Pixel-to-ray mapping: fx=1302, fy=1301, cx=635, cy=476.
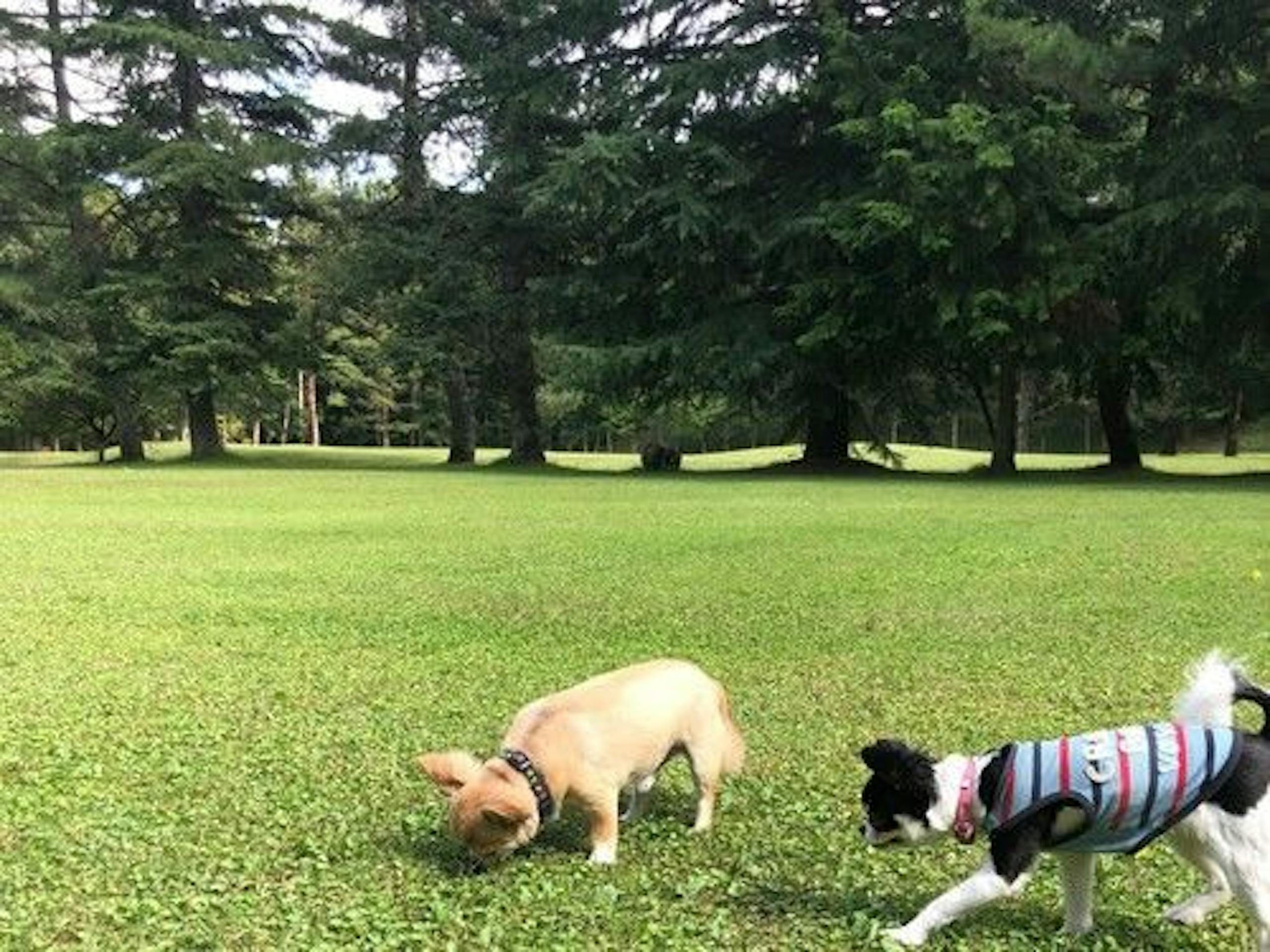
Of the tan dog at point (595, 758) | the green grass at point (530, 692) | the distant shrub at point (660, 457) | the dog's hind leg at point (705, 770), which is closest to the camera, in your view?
the green grass at point (530, 692)

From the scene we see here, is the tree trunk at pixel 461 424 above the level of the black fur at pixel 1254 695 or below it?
above

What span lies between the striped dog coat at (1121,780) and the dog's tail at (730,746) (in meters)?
1.21

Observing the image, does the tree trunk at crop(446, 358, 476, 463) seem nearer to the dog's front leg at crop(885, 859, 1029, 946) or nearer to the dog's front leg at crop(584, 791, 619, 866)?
the dog's front leg at crop(584, 791, 619, 866)

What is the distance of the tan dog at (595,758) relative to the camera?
12.3 feet

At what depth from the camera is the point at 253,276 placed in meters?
35.2

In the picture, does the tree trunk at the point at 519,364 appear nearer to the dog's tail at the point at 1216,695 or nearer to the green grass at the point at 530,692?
the green grass at the point at 530,692

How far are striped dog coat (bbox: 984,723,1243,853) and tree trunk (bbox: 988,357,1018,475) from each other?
24.0 metres

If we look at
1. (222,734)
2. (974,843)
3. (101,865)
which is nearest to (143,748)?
(222,734)

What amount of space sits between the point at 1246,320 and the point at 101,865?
80.0ft

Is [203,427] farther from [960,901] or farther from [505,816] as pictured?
[960,901]

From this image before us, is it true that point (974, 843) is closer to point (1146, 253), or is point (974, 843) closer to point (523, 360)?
point (1146, 253)

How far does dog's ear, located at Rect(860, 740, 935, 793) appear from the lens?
3309 mm

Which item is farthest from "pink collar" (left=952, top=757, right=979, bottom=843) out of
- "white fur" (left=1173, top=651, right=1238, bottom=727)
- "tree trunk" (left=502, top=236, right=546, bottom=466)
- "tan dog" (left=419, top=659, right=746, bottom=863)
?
"tree trunk" (left=502, top=236, right=546, bottom=466)

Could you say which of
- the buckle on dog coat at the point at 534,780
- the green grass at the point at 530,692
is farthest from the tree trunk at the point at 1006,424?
the buckle on dog coat at the point at 534,780
